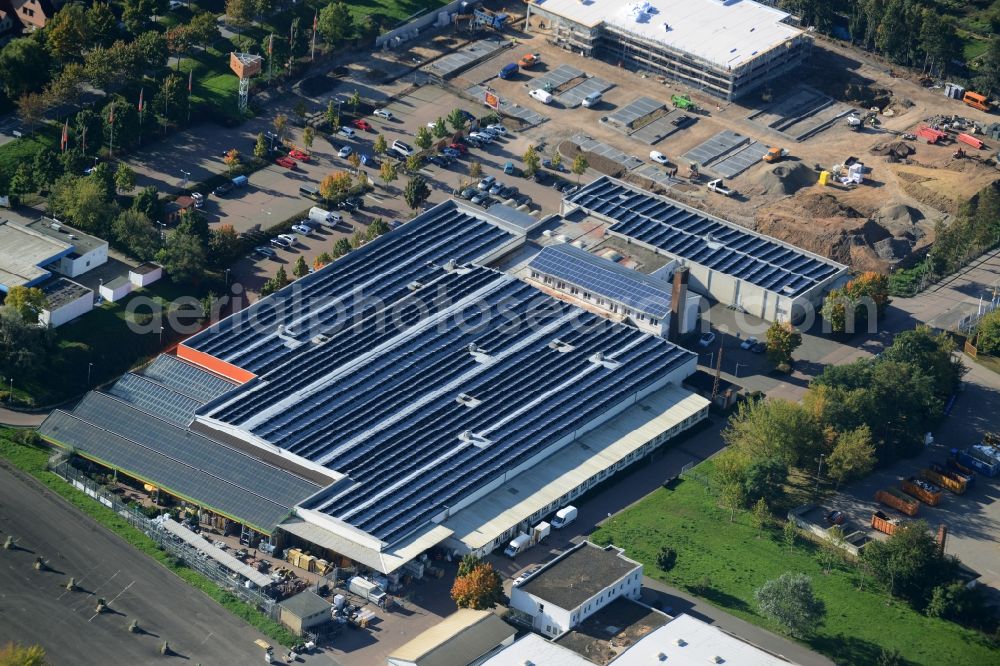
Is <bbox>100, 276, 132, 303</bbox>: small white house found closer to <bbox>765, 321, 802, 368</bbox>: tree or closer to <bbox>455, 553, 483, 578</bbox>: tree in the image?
<bbox>455, 553, 483, 578</bbox>: tree

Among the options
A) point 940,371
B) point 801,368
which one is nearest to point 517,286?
point 801,368

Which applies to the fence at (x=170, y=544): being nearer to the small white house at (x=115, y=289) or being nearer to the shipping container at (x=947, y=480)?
the small white house at (x=115, y=289)

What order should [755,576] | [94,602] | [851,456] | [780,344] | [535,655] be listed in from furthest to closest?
[780,344]
[851,456]
[755,576]
[94,602]
[535,655]

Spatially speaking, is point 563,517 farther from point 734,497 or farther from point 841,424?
point 841,424

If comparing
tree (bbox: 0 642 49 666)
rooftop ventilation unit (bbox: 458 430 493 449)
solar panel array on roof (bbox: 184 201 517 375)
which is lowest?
tree (bbox: 0 642 49 666)

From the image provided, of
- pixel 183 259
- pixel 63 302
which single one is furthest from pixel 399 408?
pixel 63 302

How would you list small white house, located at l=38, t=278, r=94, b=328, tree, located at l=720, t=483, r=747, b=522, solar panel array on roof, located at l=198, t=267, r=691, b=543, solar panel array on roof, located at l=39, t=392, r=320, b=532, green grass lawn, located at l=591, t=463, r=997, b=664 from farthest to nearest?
small white house, located at l=38, t=278, r=94, b=328
tree, located at l=720, t=483, r=747, b=522
solar panel array on roof, located at l=198, t=267, r=691, b=543
solar panel array on roof, located at l=39, t=392, r=320, b=532
green grass lawn, located at l=591, t=463, r=997, b=664

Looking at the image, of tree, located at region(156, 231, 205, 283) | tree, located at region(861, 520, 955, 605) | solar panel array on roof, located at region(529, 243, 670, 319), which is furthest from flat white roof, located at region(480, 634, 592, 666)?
tree, located at region(156, 231, 205, 283)
